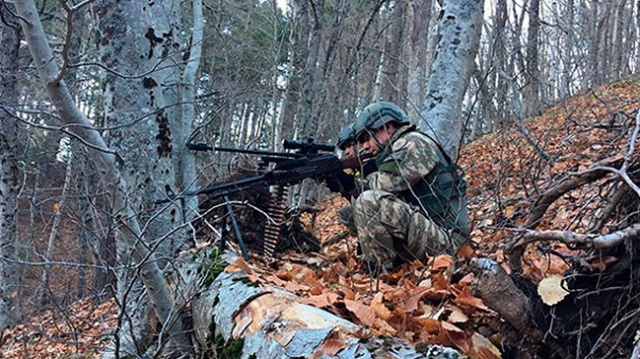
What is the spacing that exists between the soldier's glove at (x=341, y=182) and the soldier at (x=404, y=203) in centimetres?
36

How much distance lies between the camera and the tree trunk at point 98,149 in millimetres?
2463

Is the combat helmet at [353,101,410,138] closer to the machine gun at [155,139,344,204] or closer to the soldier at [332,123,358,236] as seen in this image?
the soldier at [332,123,358,236]

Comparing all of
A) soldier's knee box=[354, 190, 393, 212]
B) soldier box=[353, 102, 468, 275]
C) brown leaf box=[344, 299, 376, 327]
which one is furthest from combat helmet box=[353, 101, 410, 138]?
brown leaf box=[344, 299, 376, 327]

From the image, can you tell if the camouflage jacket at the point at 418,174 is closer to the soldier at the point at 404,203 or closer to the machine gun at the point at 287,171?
the soldier at the point at 404,203

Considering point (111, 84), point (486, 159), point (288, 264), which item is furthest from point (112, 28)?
point (486, 159)

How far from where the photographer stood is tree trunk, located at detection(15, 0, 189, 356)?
2463 millimetres

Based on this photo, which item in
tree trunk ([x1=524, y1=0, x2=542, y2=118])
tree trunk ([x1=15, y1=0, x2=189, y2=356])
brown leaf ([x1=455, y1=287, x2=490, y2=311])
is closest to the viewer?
brown leaf ([x1=455, y1=287, x2=490, y2=311])

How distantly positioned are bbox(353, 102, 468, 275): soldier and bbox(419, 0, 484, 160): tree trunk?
84 cm

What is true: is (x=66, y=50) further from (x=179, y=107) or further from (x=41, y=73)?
(x=179, y=107)

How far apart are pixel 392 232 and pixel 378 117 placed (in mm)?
878

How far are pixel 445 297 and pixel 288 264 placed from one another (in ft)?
6.52

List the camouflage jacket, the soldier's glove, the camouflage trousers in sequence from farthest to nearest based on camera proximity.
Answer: the soldier's glove, the camouflage jacket, the camouflage trousers

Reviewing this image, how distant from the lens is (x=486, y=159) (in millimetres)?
9664

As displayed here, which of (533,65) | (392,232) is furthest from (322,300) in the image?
(533,65)
